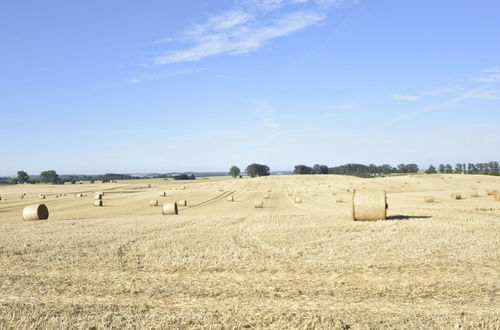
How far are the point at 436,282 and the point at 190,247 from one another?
27.6 feet

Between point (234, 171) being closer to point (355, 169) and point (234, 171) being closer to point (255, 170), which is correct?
point (255, 170)

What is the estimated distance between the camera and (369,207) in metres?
21.5

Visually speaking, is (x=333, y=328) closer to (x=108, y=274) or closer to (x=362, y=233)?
(x=108, y=274)

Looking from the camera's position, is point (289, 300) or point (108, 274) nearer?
point (289, 300)

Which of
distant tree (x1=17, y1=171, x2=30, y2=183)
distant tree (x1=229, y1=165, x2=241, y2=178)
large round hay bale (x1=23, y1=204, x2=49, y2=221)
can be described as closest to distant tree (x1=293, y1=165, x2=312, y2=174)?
distant tree (x1=229, y1=165, x2=241, y2=178)

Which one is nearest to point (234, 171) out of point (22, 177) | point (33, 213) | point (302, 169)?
point (302, 169)

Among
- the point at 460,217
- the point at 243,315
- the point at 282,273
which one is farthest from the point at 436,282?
the point at 460,217

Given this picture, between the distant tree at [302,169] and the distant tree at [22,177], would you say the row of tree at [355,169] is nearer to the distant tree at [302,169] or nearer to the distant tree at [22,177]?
the distant tree at [302,169]

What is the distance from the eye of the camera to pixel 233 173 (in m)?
154

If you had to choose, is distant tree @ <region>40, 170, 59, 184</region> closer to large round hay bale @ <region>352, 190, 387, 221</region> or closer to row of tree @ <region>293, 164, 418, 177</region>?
row of tree @ <region>293, 164, 418, 177</region>

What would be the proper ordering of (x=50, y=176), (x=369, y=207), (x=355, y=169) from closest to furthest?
1. (x=369, y=207)
2. (x=50, y=176)
3. (x=355, y=169)

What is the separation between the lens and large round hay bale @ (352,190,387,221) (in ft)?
70.3

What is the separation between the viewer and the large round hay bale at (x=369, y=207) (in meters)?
21.4

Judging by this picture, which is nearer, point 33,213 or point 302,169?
point 33,213
